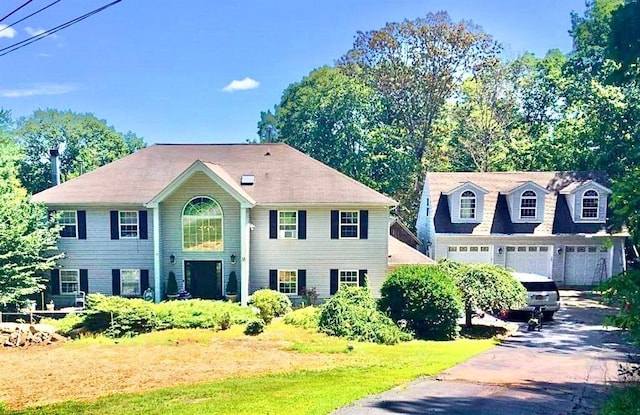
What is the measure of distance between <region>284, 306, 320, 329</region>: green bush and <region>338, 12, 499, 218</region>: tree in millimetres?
20773

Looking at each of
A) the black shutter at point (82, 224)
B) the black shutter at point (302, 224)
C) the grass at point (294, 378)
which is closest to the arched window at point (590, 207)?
the grass at point (294, 378)

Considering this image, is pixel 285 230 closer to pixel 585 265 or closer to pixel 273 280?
pixel 273 280

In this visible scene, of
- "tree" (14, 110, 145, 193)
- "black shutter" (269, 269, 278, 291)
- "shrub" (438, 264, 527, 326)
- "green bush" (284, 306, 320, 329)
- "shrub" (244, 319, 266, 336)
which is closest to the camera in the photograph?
"shrub" (244, 319, 266, 336)

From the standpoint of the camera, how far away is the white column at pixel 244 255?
790 inches

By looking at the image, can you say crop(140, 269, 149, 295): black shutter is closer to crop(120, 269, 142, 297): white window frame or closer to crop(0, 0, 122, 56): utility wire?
crop(120, 269, 142, 297): white window frame

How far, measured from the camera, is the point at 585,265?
24172 millimetres

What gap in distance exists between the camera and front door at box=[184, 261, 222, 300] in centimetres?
2091

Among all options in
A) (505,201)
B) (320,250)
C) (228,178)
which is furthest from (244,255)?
(505,201)

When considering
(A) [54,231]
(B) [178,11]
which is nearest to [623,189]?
(B) [178,11]

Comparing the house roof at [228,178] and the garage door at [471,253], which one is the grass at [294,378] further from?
the garage door at [471,253]

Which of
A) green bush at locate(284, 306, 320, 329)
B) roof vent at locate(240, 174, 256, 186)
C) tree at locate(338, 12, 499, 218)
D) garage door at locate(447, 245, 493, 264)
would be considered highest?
tree at locate(338, 12, 499, 218)

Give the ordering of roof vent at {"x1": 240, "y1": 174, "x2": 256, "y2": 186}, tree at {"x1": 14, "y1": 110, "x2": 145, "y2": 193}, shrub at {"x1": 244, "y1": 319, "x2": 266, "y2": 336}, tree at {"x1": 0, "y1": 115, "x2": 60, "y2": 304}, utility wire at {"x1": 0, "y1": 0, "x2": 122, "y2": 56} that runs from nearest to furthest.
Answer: utility wire at {"x1": 0, "y1": 0, "x2": 122, "y2": 56} → shrub at {"x1": 244, "y1": 319, "x2": 266, "y2": 336} → tree at {"x1": 0, "y1": 115, "x2": 60, "y2": 304} → roof vent at {"x1": 240, "y1": 174, "x2": 256, "y2": 186} → tree at {"x1": 14, "y1": 110, "x2": 145, "y2": 193}

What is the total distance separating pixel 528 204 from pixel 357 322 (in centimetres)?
1380

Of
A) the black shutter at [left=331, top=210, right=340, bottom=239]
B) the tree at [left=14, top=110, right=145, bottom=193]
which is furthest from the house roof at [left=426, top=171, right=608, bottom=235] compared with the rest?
the tree at [left=14, top=110, right=145, bottom=193]
